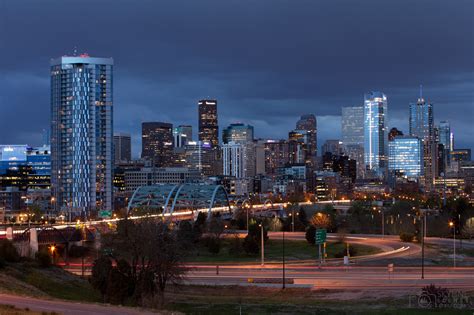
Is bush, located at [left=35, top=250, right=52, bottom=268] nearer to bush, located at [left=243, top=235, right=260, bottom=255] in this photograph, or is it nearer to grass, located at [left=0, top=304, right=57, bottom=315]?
grass, located at [left=0, top=304, right=57, bottom=315]

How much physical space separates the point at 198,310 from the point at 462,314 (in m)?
19.5

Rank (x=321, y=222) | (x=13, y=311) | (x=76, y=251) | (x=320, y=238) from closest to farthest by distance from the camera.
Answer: (x=13, y=311)
(x=320, y=238)
(x=76, y=251)
(x=321, y=222)

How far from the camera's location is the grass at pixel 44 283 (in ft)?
193

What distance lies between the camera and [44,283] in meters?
65.2

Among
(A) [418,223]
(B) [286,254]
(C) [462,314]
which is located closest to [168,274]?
(C) [462,314]

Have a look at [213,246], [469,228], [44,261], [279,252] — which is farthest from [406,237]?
[44,261]

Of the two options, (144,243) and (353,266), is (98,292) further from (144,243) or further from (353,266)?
(353,266)

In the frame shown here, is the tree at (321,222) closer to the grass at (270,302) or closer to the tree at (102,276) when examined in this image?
the grass at (270,302)

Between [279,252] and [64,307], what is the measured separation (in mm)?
68952

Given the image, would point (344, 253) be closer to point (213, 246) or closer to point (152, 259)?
point (213, 246)

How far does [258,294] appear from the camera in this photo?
2771 inches

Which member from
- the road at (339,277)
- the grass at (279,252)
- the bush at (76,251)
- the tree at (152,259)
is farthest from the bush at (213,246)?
the tree at (152,259)

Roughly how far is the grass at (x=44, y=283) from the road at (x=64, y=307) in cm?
436

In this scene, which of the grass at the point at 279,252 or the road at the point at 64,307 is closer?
the road at the point at 64,307
